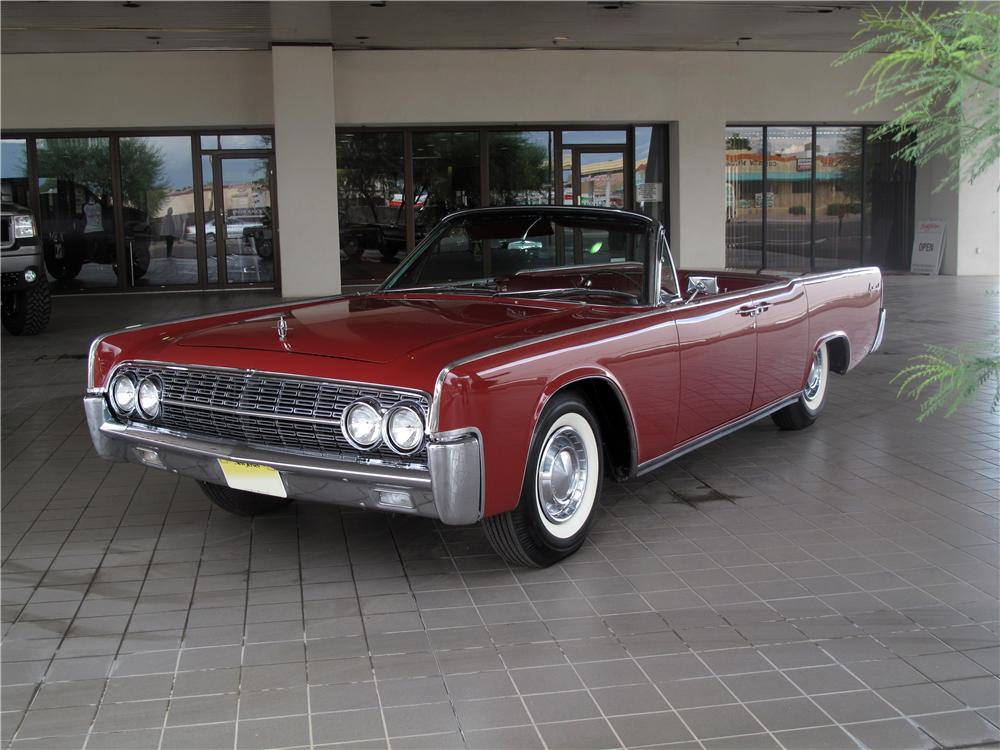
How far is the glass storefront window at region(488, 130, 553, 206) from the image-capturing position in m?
19.4

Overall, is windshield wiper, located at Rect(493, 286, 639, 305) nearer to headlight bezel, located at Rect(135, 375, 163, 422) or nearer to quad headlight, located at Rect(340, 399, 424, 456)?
quad headlight, located at Rect(340, 399, 424, 456)

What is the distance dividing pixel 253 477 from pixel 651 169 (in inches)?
Result: 668

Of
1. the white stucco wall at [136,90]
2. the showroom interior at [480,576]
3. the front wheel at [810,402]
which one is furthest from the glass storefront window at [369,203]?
the front wheel at [810,402]

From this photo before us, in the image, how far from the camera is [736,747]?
2.91 metres

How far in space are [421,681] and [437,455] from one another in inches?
31.2

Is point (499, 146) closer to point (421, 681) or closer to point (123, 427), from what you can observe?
point (123, 427)

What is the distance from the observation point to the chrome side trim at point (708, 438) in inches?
190

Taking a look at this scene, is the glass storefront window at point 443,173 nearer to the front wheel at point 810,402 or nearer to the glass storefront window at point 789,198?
the glass storefront window at point 789,198

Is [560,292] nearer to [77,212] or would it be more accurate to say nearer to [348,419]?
[348,419]

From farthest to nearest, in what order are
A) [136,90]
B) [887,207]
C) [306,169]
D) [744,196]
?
[887,207]
[744,196]
[136,90]
[306,169]

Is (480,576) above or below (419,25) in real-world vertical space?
below

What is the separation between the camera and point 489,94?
60.5 feet

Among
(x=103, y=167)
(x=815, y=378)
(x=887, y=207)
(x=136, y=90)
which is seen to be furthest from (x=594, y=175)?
(x=815, y=378)

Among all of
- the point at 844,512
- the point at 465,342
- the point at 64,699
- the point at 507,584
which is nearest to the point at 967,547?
the point at 844,512
